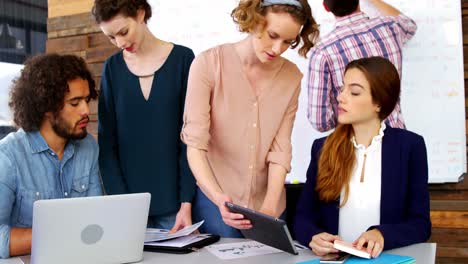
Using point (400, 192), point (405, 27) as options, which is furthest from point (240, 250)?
point (405, 27)

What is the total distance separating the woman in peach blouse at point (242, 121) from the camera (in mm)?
1866

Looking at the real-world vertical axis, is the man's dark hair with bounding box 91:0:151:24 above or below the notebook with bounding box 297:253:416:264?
above

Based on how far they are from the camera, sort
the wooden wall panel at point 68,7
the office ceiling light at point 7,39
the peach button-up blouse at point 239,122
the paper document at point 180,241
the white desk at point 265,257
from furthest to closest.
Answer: the office ceiling light at point 7,39 < the wooden wall panel at point 68,7 < the peach button-up blouse at point 239,122 < the paper document at point 180,241 < the white desk at point 265,257

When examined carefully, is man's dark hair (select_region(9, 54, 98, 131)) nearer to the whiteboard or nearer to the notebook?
the notebook

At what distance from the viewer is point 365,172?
181cm

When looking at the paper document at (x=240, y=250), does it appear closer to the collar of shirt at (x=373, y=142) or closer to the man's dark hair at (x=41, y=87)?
the collar of shirt at (x=373, y=142)

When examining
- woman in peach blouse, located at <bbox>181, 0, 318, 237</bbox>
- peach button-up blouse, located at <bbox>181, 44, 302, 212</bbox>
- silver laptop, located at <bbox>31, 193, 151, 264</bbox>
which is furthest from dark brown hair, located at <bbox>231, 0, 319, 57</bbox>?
silver laptop, located at <bbox>31, 193, 151, 264</bbox>

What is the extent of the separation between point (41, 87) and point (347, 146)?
1142 millimetres

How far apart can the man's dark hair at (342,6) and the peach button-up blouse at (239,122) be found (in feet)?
3.20

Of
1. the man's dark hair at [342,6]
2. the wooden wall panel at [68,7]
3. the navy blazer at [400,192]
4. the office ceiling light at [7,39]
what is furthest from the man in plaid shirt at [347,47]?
the office ceiling light at [7,39]

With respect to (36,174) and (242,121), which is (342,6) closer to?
(242,121)

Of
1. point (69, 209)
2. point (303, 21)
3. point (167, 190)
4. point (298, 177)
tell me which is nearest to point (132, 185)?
point (167, 190)

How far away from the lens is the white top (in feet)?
5.83

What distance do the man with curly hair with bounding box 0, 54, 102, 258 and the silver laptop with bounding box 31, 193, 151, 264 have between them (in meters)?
0.42
